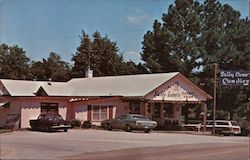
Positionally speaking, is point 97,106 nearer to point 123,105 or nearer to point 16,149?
point 123,105

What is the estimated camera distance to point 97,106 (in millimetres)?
32594

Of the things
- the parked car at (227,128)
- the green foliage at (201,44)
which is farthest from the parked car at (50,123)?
the parked car at (227,128)

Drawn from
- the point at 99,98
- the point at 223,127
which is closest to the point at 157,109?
the point at 99,98

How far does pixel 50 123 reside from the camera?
2595cm

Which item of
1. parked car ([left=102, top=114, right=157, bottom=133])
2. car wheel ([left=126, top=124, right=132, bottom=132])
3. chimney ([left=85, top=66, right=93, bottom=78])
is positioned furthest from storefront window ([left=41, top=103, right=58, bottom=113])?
car wheel ([left=126, top=124, right=132, bottom=132])

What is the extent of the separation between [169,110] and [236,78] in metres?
15.6

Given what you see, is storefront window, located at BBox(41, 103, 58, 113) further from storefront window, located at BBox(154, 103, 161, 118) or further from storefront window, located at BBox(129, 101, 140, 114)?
storefront window, located at BBox(154, 103, 161, 118)

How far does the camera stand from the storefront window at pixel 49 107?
30155 millimetres

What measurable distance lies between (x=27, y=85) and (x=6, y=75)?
2.03 meters

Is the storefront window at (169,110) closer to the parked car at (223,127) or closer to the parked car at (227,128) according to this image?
the parked car at (223,127)

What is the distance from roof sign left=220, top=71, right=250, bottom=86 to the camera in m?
20.0

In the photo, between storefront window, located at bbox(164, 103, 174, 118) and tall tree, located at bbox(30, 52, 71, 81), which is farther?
storefront window, located at bbox(164, 103, 174, 118)

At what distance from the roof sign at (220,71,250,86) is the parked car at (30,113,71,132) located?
28.5 feet

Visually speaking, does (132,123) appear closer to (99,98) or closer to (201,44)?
(99,98)
